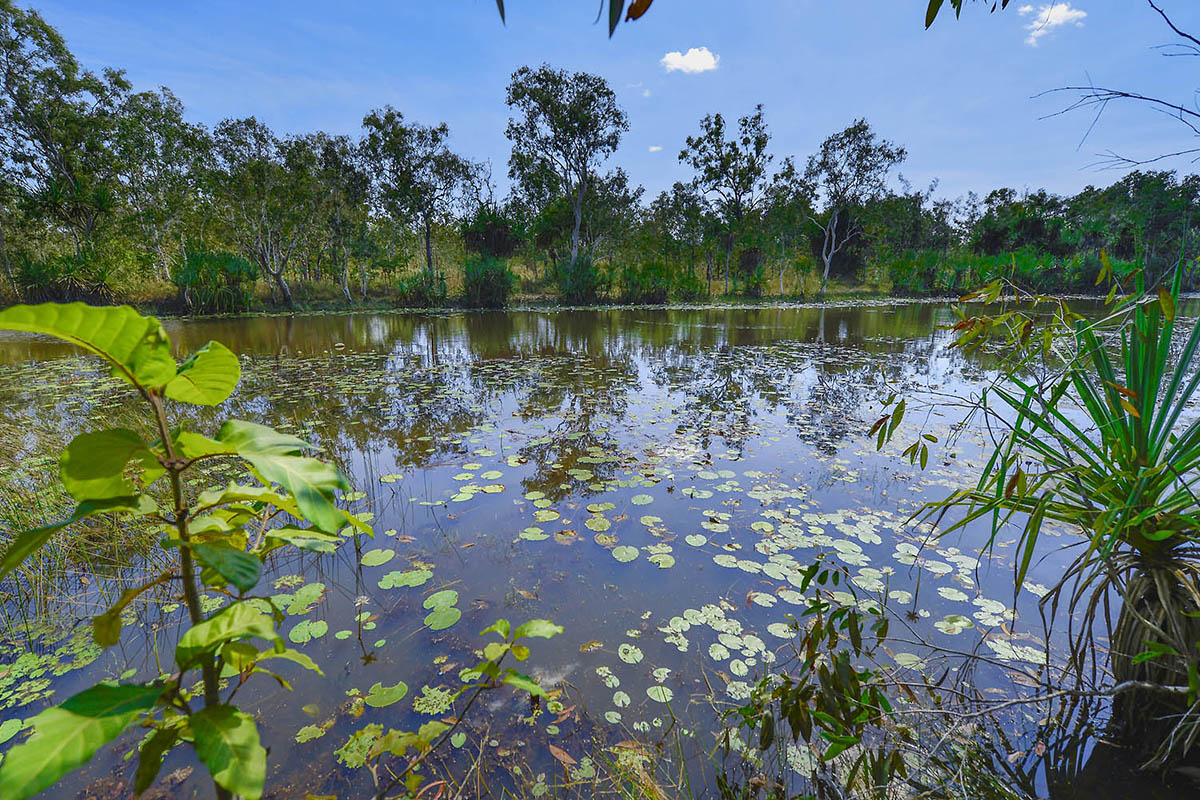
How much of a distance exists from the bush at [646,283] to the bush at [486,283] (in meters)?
5.14

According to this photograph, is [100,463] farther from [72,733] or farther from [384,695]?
[384,695]

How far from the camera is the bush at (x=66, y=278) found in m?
13.9

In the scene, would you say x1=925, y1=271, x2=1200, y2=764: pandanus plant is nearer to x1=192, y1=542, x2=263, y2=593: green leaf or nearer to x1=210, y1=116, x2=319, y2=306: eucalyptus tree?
x1=192, y1=542, x2=263, y2=593: green leaf

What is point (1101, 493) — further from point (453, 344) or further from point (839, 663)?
point (453, 344)

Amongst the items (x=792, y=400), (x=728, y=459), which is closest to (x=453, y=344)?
(x=792, y=400)

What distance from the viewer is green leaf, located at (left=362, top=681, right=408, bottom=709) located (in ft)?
5.31

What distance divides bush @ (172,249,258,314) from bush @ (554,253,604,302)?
11.1 m

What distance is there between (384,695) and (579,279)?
2040cm

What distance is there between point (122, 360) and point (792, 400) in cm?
559

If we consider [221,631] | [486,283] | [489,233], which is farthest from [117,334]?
[489,233]

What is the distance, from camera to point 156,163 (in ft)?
59.1

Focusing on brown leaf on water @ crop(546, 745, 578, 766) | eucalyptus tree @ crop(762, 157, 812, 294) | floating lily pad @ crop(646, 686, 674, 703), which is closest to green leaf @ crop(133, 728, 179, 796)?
brown leaf on water @ crop(546, 745, 578, 766)

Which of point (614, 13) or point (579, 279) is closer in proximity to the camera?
point (614, 13)

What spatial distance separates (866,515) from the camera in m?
2.86
